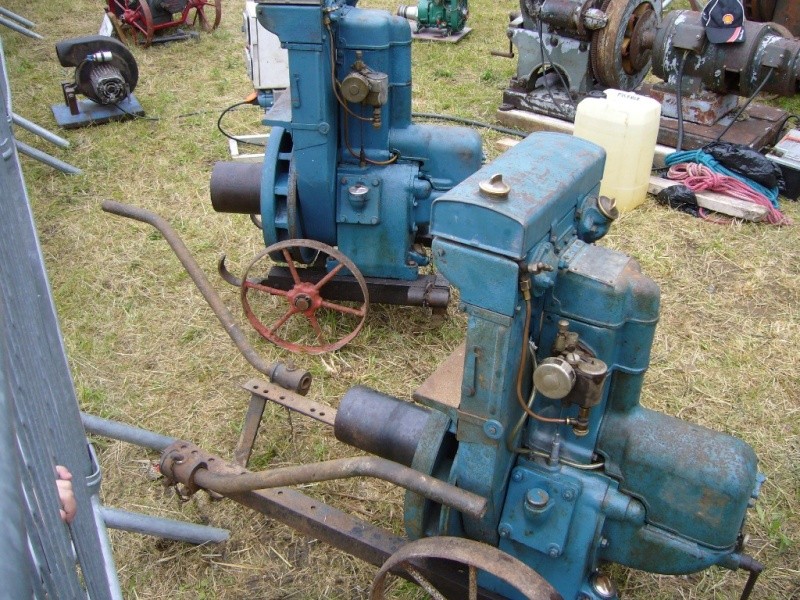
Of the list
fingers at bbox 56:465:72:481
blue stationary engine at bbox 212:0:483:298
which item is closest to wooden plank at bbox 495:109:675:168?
→ blue stationary engine at bbox 212:0:483:298

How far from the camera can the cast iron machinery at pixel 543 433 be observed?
6.50 feet

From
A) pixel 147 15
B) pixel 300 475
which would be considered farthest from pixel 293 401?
pixel 147 15

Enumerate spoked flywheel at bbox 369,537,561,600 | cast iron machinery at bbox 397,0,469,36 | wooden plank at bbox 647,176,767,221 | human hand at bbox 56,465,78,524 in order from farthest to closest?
cast iron machinery at bbox 397,0,469,36 < wooden plank at bbox 647,176,767,221 < spoked flywheel at bbox 369,537,561,600 < human hand at bbox 56,465,78,524

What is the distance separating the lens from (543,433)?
7.41 ft

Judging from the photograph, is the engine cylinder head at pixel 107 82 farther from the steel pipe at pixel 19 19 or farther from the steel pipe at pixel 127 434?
the steel pipe at pixel 127 434

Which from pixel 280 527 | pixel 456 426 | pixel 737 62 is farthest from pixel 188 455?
pixel 737 62

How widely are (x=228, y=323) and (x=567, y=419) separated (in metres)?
1.53

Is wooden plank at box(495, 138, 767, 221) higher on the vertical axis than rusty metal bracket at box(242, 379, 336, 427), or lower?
lower

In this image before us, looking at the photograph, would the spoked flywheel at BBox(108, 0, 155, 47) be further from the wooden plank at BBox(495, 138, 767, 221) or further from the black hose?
the wooden plank at BBox(495, 138, 767, 221)

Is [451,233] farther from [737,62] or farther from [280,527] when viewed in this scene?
[737,62]

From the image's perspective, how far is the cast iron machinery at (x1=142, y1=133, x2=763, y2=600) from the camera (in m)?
1.98

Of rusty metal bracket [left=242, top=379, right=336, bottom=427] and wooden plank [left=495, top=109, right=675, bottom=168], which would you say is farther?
wooden plank [left=495, top=109, right=675, bottom=168]

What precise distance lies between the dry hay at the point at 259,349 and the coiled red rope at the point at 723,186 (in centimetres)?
12

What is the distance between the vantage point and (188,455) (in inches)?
103
